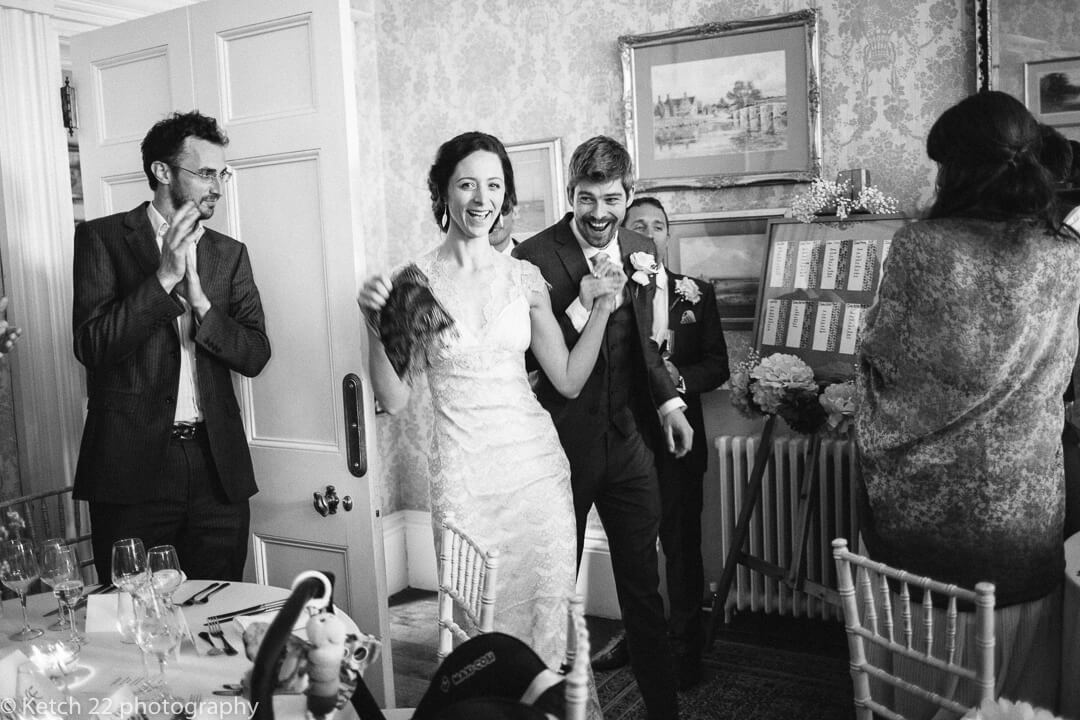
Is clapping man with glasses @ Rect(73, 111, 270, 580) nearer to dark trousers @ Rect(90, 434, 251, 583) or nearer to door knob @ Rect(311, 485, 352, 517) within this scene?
dark trousers @ Rect(90, 434, 251, 583)

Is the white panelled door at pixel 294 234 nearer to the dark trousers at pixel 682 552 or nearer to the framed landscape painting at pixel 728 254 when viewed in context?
the dark trousers at pixel 682 552

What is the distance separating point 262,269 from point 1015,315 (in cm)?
198

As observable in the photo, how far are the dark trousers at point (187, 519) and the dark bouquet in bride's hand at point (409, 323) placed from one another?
0.67 m

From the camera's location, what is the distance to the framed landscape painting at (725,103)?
3541 mm

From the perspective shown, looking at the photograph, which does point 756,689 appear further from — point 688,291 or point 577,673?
point 577,673

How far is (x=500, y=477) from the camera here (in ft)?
7.83

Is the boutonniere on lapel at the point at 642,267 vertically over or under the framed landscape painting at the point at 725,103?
under

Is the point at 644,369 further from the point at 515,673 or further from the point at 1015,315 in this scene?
the point at 515,673

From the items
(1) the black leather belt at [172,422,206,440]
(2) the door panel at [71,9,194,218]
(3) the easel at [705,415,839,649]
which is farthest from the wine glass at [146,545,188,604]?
(3) the easel at [705,415,839,649]

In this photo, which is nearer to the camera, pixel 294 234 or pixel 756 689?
pixel 294 234

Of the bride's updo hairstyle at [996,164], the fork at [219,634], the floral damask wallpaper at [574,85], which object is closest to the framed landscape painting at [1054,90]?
the floral damask wallpaper at [574,85]

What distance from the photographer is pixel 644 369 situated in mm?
2748

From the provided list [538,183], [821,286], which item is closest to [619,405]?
[821,286]

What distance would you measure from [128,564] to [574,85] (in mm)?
2810
